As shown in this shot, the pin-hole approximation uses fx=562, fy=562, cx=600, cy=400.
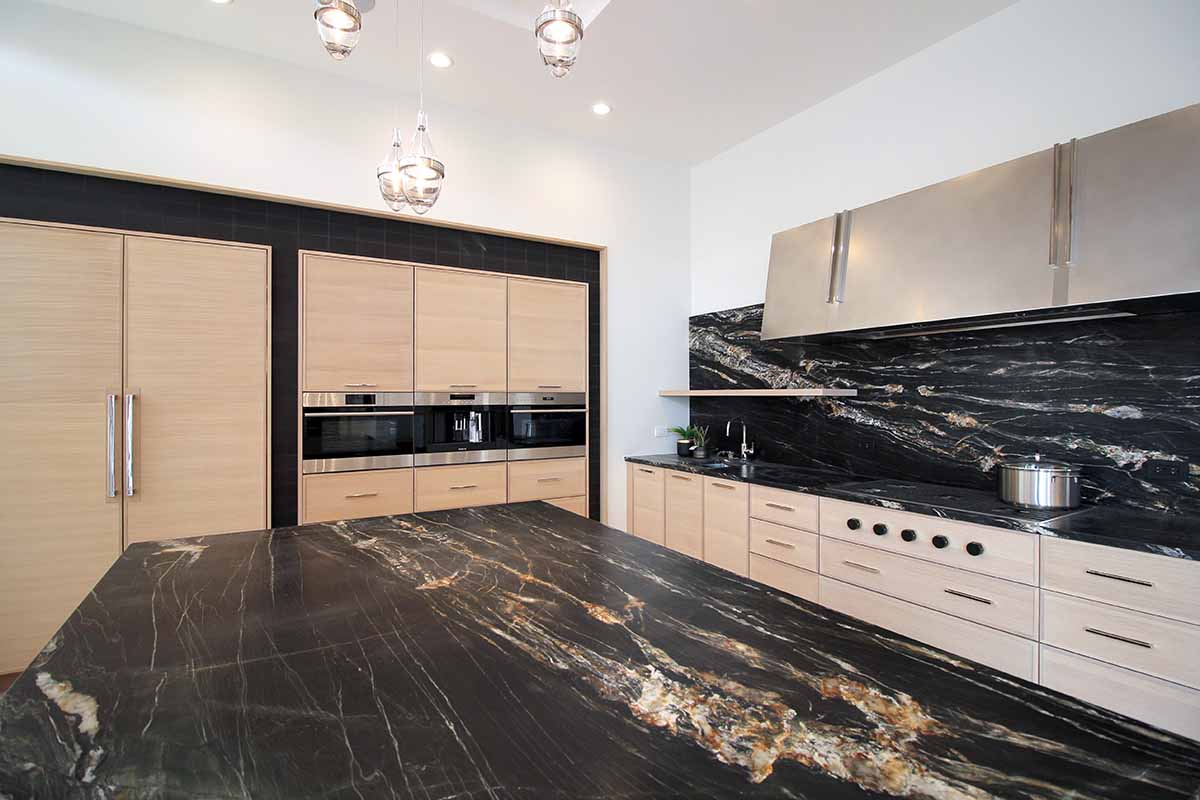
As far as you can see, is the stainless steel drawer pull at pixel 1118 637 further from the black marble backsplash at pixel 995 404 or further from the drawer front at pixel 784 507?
the drawer front at pixel 784 507

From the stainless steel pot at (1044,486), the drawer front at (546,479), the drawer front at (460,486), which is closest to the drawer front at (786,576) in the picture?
the stainless steel pot at (1044,486)

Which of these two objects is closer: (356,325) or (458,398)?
(356,325)

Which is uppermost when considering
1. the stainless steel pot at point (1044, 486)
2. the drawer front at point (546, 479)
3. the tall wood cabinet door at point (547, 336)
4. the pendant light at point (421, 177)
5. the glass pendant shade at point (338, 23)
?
the glass pendant shade at point (338, 23)

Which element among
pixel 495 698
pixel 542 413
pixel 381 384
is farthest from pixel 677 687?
pixel 542 413

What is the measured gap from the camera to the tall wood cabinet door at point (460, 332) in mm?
3451

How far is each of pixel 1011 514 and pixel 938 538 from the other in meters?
0.27

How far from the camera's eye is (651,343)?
446cm

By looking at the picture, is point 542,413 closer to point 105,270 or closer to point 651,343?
point 651,343

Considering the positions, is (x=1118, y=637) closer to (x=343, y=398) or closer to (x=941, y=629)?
(x=941, y=629)

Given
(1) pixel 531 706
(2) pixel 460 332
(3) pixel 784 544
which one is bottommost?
(3) pixel 784 544

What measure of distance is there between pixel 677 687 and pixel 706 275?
3.94 meters

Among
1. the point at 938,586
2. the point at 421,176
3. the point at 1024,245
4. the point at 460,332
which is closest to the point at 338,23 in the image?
the point at 421,176

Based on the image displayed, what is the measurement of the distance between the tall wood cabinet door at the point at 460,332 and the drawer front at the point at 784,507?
1750mm

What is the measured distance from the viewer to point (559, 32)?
1524 millimetres
